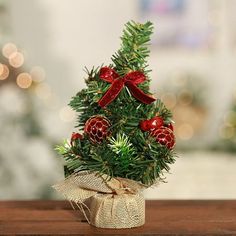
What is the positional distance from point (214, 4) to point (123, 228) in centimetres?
550

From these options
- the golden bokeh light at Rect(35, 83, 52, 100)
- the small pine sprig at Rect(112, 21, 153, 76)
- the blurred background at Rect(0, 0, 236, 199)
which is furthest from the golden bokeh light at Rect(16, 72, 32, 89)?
the small pine sprig at Rect(112, 21, 153, 76)

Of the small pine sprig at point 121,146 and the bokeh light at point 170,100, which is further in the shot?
the bokeh light at point 170,100

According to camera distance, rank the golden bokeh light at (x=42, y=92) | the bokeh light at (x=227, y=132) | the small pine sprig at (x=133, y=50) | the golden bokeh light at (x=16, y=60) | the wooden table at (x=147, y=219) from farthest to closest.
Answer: the bokeh light at (x=227, y=132) < the golden bokeh light at (x=16, y=60) < the golden bokeh light at (x=42, y=92) < the small pine sprig at (x=133, y=50) < the wooden table at (x=147, y=219)

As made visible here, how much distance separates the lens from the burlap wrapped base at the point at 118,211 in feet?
5.36

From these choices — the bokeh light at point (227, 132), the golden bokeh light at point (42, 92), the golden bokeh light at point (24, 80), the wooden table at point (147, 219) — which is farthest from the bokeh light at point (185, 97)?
the wooden table at point (147, 219)

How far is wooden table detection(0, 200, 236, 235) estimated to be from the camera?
1.58m

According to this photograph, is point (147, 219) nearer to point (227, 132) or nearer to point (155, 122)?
point (155, 122)

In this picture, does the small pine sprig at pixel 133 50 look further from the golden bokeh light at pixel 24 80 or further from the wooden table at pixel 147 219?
the golden bokeh light at pixel 24 80

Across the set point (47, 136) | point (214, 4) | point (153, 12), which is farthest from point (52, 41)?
point (47, 136)

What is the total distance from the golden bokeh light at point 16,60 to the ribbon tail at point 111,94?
9.39ft

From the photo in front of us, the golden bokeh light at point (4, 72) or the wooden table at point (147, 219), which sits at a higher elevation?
the golden bokeh light at point (4, 72)

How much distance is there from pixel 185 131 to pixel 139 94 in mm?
4984

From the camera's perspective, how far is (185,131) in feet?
21.7

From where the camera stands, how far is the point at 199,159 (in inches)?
251
